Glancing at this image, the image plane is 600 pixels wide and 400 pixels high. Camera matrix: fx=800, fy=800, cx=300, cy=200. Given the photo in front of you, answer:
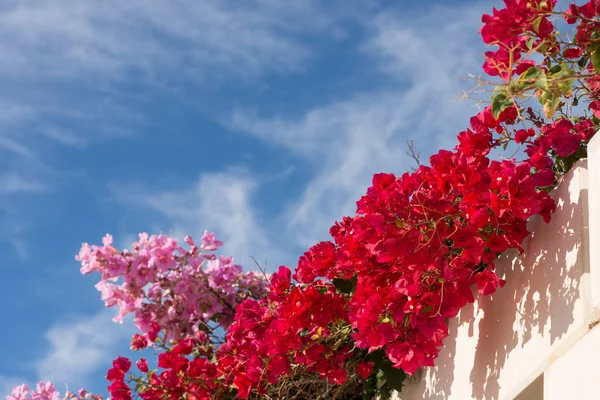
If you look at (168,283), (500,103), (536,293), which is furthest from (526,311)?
(168,283)

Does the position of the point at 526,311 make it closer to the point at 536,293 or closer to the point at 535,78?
the point at 536,293

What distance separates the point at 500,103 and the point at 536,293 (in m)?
0.59

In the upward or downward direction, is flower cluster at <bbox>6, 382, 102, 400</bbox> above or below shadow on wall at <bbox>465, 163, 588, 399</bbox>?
above

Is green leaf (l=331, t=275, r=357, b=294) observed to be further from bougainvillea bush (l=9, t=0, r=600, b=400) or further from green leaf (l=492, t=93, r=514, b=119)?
green leaf (l=492, t=93, r=514, b=119)

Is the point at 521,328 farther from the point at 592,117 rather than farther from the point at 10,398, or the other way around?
the point at 10,398

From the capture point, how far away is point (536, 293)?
7.91ft

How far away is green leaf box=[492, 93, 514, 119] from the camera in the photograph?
2242 millimetres

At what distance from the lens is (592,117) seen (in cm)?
288

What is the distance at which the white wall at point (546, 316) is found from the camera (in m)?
2.04

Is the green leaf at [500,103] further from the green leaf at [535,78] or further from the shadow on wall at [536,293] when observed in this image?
the shadow on wall at [536,293]

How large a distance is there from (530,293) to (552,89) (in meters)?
0.63

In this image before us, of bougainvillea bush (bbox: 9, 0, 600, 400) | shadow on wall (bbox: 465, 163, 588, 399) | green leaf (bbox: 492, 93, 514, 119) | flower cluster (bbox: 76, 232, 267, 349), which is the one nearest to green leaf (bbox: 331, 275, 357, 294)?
bougainvillea bush (bbox: 9, 0, 600, 400)

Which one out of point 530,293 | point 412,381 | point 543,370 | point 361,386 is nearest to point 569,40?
point 530,293

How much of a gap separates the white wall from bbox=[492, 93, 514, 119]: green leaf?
25cm
